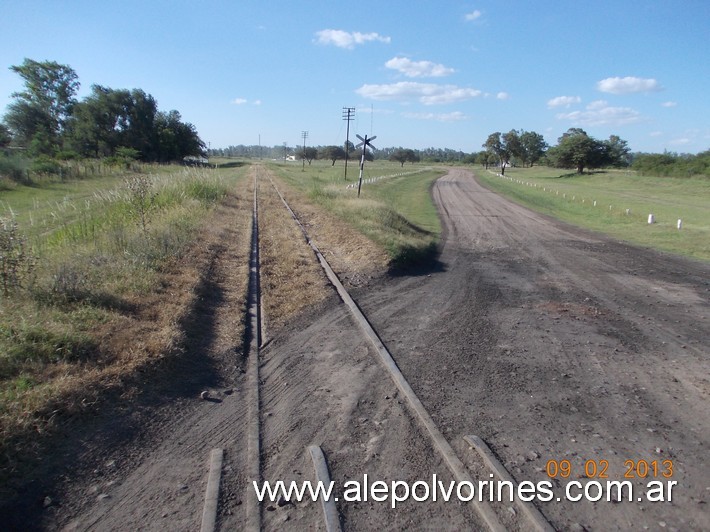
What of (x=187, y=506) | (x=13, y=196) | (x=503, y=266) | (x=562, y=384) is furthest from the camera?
(x=13, y=196)

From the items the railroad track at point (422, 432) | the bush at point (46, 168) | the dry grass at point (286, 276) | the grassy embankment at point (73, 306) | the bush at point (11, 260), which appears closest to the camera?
the railroad track at point (422, 432)

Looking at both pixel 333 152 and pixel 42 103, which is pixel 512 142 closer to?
pixel 333 152

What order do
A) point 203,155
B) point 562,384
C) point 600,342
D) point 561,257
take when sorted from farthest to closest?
point 203,155 < point 561,257 < point 600,342 < point 562,384

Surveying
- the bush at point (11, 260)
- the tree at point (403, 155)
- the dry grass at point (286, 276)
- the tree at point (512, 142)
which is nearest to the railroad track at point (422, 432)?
the dry grass at point (286, 276)

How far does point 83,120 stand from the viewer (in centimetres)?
6550

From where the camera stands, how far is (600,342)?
23.0ft

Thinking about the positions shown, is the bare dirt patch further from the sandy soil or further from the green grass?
the green grass

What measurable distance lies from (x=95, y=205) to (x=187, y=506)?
14.7 m

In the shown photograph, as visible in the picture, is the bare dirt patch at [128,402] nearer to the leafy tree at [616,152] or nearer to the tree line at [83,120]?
the tree line at [83,120]

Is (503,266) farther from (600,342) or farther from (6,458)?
(6,458)

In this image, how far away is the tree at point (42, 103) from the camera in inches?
2753

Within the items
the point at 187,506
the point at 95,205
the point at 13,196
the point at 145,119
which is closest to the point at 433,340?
the point at 187,506
